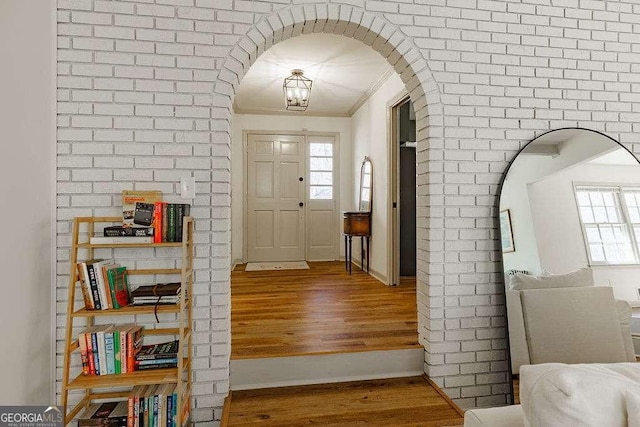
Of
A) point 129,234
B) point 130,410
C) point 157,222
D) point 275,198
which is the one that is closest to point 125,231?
point 129,234

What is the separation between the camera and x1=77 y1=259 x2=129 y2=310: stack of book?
1730 mm

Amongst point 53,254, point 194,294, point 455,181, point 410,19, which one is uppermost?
point 410,19

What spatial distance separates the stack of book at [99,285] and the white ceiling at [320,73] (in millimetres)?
2633

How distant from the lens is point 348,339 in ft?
7.84

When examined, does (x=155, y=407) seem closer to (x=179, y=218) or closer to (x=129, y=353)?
(x=129, y=353)

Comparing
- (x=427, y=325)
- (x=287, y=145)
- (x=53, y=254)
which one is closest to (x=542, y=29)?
(x=427, y=325)

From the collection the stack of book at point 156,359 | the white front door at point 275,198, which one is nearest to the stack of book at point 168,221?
the stack of book at point 156,359

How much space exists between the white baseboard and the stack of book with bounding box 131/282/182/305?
58 centimetres

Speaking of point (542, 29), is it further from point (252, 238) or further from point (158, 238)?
point (252, 238)

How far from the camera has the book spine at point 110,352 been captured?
5.78ft

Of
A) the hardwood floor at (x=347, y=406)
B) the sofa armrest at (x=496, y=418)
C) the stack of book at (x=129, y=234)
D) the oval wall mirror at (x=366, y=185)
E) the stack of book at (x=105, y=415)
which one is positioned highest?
the oval wall mirror at (x=366, y=185)

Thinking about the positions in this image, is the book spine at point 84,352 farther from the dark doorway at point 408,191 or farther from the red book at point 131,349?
the dark doorway at point 408,191

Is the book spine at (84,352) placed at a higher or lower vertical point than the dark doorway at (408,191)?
lower

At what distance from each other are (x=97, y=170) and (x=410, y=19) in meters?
2.04
